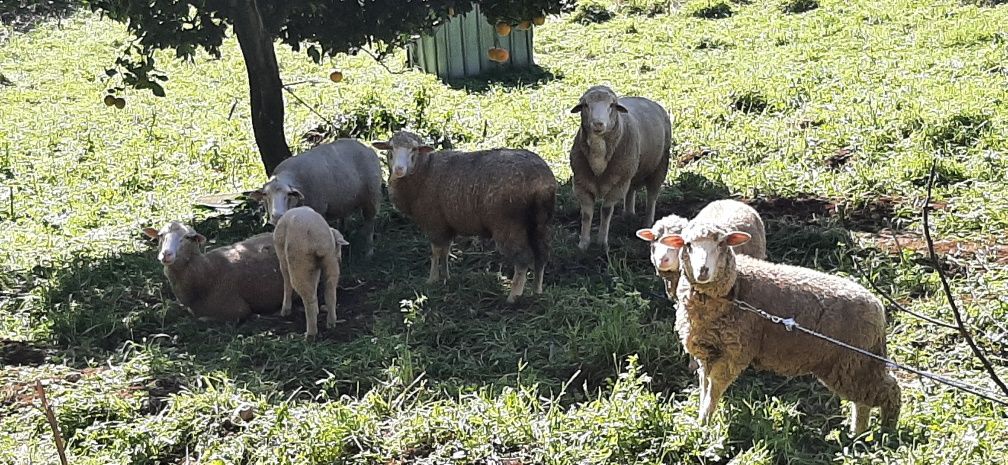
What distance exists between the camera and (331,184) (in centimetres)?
798

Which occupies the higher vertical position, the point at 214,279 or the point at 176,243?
the point at 176,243

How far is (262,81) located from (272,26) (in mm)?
506

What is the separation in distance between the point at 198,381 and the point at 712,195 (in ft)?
14.6

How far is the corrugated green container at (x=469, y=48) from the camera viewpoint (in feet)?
45.0

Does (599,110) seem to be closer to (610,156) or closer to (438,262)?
(610,156)

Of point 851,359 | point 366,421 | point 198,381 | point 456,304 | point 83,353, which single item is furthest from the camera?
point 456,304

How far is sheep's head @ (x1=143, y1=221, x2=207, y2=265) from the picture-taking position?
6.84 meters

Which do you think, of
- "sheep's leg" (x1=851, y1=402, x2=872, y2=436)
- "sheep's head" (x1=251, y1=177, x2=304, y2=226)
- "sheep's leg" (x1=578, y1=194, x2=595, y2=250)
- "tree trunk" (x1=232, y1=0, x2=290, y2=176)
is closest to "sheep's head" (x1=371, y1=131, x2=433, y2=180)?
"sheep's head" (x1=251, y1=177, x2=304, y2=226)

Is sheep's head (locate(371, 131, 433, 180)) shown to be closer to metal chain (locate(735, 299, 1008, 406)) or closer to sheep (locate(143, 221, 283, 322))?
sheep (locate(143, 221, 283, 322))

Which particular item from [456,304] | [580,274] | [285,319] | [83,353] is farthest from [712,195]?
[83,353]

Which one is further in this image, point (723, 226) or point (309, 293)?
point (309, 293)

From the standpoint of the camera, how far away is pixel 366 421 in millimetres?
5109

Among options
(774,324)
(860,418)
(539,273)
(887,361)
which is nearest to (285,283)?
(539,273)

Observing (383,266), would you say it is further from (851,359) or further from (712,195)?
(851,359)
